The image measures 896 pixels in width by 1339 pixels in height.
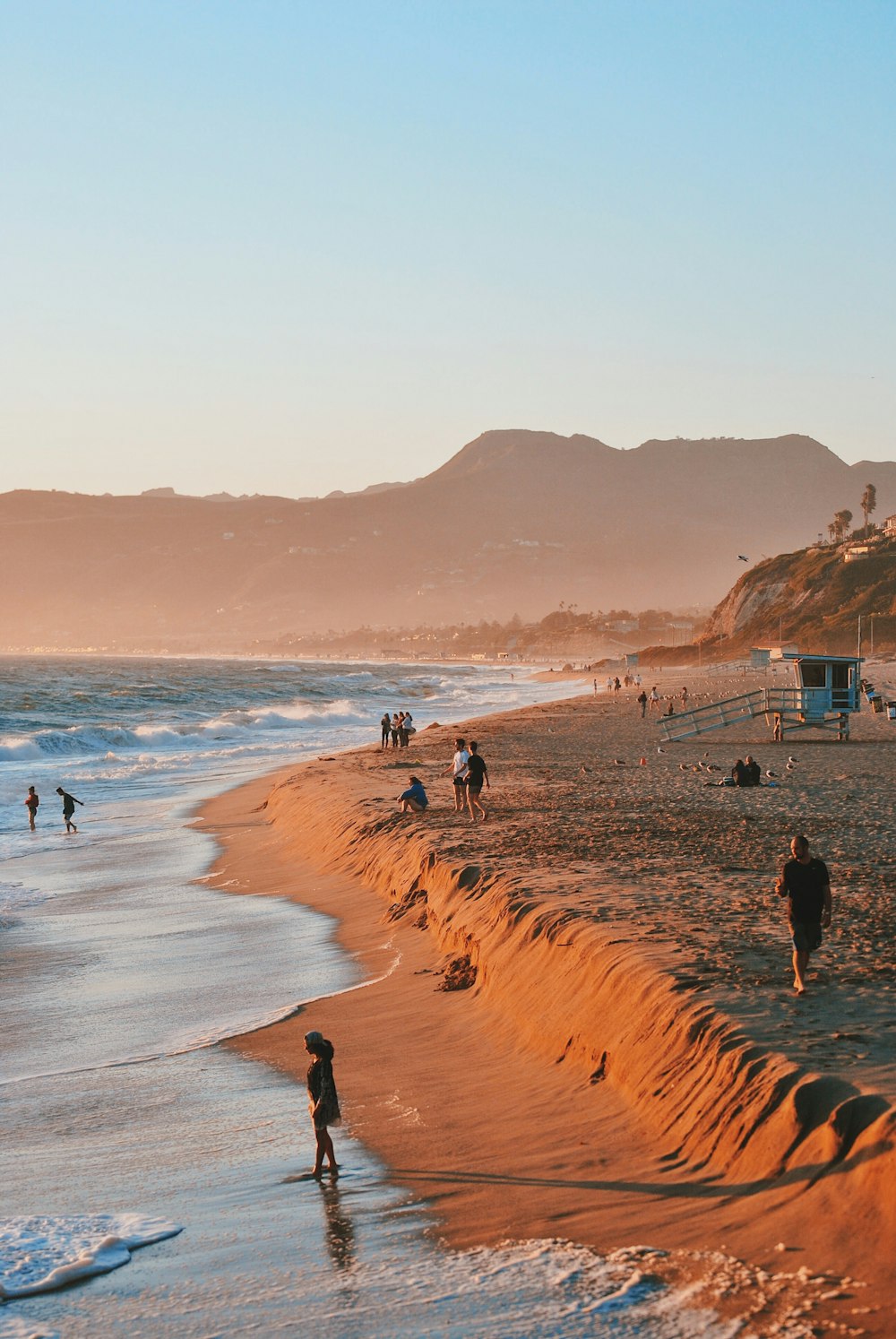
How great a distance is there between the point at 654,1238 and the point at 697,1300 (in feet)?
2.35

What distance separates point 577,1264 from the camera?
21.3 ft

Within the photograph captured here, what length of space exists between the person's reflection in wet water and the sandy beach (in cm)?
52

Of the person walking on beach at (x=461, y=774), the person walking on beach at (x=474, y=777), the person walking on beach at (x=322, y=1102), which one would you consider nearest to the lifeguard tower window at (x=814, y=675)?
the person walking on beach at (x=461, y=774)

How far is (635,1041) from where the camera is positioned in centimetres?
899

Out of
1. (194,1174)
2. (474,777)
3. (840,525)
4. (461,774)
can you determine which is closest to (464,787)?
(461,774)

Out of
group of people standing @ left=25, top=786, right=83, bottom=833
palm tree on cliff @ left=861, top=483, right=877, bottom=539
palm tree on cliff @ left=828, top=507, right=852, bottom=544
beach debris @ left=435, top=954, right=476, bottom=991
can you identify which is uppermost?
palm tree on cliff @ left=861, top=483, right=877, bottom=539

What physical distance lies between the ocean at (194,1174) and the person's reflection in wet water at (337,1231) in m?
0.02

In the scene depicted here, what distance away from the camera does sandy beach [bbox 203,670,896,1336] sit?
650 cm

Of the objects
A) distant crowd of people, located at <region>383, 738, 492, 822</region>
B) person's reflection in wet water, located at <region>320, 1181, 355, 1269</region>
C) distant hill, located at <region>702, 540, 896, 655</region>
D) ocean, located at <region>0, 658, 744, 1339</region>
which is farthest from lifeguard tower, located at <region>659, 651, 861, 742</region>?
distant hill, located at <region>702, 540, 896, 655</region>

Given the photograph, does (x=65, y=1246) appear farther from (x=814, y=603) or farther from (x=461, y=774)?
(x=814, y=603)

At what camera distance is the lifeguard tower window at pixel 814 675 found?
37812 mm

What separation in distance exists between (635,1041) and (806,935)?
5.18ft

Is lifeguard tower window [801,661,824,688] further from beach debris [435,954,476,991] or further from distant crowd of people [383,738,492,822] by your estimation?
beach debris [435,954,476,991]

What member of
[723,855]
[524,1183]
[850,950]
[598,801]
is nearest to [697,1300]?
[524,1183]
